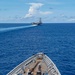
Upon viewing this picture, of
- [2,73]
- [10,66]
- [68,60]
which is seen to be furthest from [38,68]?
[68,60]

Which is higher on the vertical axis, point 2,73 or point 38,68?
point 38,68

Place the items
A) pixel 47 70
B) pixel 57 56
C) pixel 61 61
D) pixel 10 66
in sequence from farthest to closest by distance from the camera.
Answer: pixel 57 56
pixel 61 61
pixel 10 66
pixel 47 70

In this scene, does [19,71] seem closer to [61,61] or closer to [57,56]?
[61,61]

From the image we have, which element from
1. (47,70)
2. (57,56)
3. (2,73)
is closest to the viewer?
(47,70)

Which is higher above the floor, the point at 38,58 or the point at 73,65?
the point at 38,58

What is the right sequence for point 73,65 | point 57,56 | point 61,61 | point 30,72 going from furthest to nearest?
point 57,56
point 61,61
point 73,65
point 30,72

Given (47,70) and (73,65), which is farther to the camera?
(73,65)

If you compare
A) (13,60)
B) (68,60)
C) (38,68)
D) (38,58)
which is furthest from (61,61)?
(38,68)

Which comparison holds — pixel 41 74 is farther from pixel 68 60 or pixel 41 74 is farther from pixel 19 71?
pixel 68 60

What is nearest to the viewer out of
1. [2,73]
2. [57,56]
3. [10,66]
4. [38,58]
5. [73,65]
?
[38,58]
